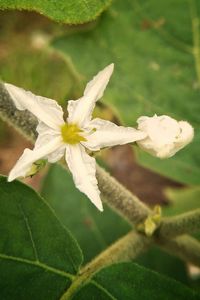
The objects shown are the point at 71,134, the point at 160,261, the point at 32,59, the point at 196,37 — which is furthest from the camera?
the point at 32,59

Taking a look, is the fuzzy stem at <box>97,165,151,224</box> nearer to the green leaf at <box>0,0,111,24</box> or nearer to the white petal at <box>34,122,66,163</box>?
the white petal at <box>34,122,66,163</box>

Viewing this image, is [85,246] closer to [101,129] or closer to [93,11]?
[101,129]

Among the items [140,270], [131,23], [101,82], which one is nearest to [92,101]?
[101,82]

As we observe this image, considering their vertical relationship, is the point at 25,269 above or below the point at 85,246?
above

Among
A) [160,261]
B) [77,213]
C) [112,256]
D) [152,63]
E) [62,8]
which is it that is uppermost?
[62,8]

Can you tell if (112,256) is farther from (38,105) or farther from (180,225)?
(38,105)

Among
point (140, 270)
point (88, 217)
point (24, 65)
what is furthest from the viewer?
point (24, 65)

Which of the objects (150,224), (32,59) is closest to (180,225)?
(150,224)
